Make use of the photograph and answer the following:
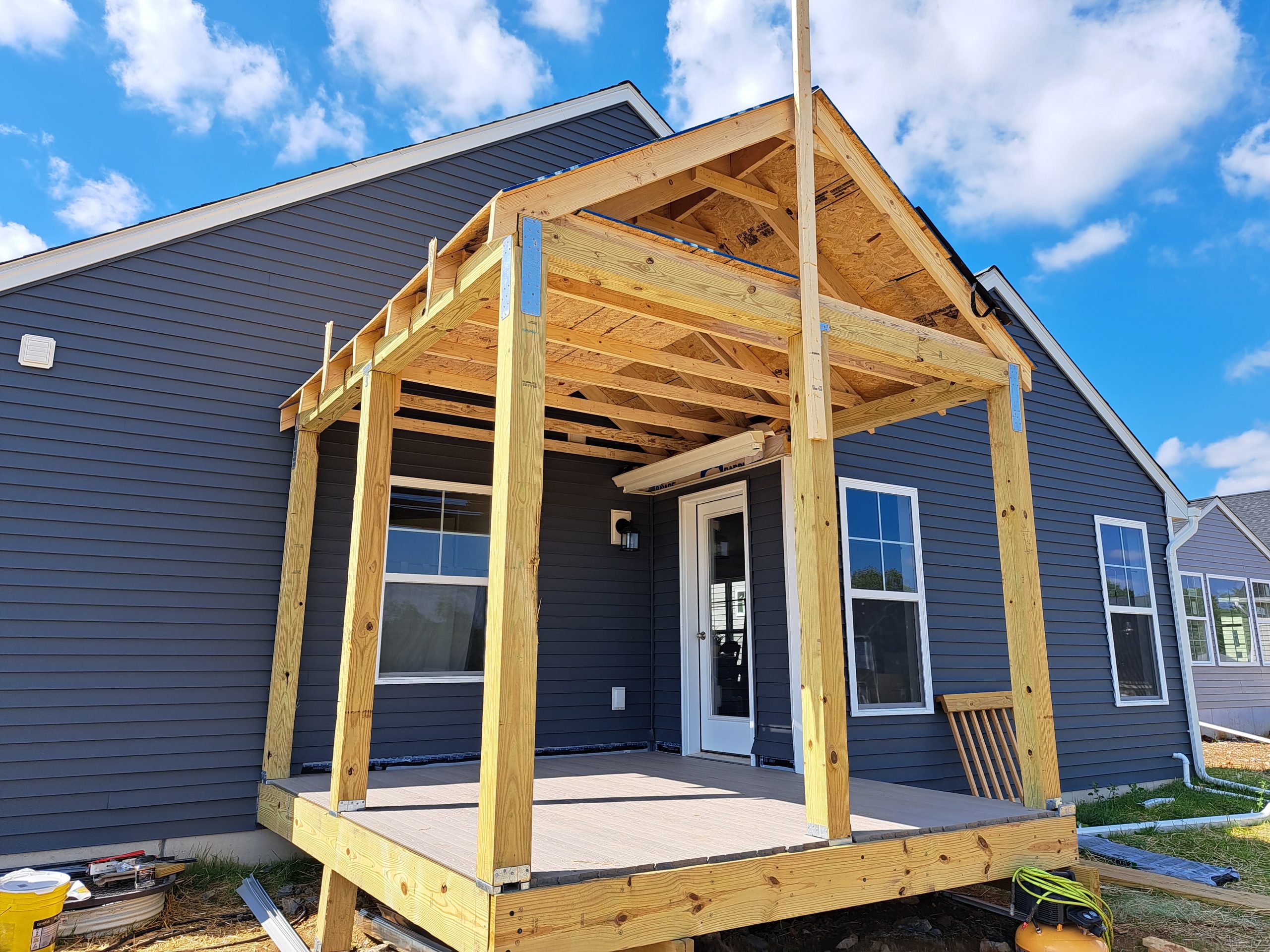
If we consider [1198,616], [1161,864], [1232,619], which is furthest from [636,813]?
[1232,619]

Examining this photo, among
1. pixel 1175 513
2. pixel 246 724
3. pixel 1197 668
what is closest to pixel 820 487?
pixel 246 724

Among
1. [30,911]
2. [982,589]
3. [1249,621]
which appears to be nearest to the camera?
[30,911]

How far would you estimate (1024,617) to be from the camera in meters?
4.04

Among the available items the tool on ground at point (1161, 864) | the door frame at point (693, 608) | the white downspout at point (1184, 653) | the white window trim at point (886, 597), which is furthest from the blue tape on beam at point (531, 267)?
the white downspout at point (1184, 653)

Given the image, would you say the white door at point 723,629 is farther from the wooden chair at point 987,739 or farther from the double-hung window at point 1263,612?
the double-hung window at point 1263,612

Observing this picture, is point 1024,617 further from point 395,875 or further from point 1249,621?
point 1249,621

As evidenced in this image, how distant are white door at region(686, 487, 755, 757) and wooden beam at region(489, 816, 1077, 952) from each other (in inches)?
87.8

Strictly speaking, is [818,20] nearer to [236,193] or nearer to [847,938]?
[236,193]

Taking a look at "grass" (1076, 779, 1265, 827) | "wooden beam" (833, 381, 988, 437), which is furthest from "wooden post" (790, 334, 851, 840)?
"grass" (1076, 779, 1265, 827)

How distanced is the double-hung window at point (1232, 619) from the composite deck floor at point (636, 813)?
10745 mm

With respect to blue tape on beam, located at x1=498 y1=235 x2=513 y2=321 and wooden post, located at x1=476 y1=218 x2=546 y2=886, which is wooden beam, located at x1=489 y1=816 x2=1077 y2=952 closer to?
wooden post, located at x1=476 y1=218 x2=546 y2=886

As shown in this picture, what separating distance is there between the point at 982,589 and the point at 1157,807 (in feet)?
8.43

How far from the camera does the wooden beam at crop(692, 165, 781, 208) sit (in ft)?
12.9

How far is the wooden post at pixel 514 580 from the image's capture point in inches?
93.3
